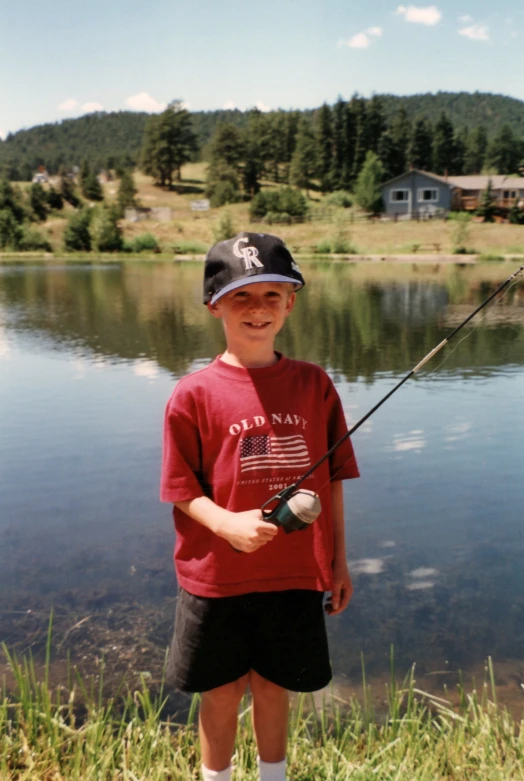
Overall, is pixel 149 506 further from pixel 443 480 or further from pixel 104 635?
pixel 443 480

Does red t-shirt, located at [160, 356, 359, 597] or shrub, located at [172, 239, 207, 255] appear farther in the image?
shrub, located at [172, 239, 207, 255]

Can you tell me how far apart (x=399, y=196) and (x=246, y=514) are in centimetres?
6589

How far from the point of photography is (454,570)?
4172 mm

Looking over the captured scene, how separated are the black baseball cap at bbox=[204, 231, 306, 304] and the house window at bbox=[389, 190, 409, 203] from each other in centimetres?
6490

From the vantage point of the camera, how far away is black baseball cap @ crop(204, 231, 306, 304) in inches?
77.5

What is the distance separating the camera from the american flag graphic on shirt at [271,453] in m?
1.95

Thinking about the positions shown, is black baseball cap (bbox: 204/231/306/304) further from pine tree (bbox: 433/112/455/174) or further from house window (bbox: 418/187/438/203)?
pine tree (bbox: 433/112/455/174)

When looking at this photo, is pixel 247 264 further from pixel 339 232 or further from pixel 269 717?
pixel 339 232

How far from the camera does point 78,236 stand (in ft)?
197

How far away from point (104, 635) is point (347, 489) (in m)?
2.45

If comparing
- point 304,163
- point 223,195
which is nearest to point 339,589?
point 223,195

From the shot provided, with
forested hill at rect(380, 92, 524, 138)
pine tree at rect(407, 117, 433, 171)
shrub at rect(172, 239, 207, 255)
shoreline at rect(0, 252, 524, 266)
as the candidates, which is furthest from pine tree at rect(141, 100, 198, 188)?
forested hill at rect(380, 92, 524, 138)

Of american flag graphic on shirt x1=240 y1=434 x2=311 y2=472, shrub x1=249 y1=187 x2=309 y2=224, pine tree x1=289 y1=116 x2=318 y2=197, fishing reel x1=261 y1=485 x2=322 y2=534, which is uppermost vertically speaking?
pine tree x1=289 y1=116 x2=318 y2=197

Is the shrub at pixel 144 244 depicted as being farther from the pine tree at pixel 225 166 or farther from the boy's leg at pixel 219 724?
the boy's leg at pixel 219 724
